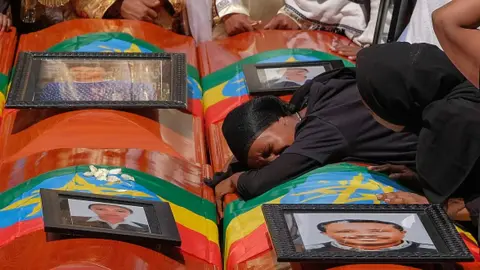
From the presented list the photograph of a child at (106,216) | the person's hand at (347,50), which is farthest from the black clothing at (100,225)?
the person's hand at (347,50)

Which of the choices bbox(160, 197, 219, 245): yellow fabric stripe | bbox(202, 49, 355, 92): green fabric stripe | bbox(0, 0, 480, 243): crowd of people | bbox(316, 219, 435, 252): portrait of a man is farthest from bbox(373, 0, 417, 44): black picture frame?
bbox(316, 219, 435, 252): portrait of a man

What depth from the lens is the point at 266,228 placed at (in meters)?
2.02

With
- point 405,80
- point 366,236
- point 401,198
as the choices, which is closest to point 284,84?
point 405,80

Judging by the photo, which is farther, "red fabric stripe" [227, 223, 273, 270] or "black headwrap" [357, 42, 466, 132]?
"black headwrap" [357, 42, 466, 132]

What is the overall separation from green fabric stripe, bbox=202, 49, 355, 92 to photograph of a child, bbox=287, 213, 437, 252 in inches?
45.4

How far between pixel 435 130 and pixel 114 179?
814 millimetres

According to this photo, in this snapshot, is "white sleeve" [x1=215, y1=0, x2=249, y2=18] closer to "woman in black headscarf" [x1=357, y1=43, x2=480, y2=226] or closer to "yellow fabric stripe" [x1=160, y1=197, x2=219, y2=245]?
"woman in black headscarf" [x1=357, y1=43, x2=480, y2=226]

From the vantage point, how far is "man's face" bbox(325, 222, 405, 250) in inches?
70.8

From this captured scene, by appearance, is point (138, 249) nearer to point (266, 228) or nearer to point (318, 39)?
point (266, 228)

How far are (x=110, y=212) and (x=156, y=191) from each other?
0.25 meters

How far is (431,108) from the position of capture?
2.05 m

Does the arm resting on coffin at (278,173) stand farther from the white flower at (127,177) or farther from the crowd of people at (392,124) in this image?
the white flower at (127,177)

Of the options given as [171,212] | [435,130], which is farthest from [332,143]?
[171,212]

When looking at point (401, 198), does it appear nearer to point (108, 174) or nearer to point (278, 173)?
point (278, 173)
